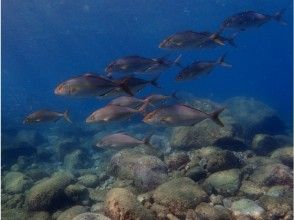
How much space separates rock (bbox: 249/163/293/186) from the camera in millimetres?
8477

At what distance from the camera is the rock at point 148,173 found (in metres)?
8.44

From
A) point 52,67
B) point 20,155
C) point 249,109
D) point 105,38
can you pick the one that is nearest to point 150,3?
point 105,38

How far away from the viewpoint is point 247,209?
693 cm

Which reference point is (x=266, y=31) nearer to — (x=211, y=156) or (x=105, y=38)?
(x=105, y=38)

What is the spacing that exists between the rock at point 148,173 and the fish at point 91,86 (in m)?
2.33

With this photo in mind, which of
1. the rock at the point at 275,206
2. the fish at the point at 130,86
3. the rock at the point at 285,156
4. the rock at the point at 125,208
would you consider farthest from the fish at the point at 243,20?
the rock at the point at 125,208

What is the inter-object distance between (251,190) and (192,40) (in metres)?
3.14

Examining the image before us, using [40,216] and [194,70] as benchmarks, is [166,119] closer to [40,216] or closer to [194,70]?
[194,70]

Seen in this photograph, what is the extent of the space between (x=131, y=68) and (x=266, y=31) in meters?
104

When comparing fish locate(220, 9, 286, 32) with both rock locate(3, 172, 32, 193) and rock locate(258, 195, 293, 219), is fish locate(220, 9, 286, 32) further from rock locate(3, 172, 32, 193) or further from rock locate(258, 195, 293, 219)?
rock locate(3, 172, 32, 193)

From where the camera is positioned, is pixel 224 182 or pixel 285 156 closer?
pixel 224 182

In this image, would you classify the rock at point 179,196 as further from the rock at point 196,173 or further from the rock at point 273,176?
the rock at point 273,176

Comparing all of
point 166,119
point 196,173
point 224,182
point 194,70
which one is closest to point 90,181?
point 196,173

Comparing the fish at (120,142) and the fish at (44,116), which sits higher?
the fish at (44,116)
